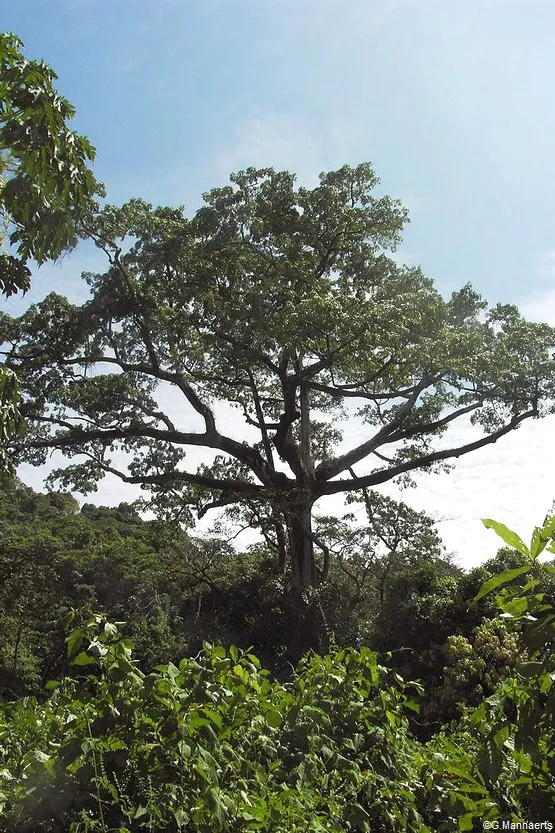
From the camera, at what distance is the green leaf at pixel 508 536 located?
1.13 m

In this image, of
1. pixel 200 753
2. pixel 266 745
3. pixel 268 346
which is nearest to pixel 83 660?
pixel 200 753

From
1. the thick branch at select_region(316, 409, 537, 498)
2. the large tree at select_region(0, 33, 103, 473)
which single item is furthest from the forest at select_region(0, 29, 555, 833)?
the large tree at select_region(0, 33, 103, 473)

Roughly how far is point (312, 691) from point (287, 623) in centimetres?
1120

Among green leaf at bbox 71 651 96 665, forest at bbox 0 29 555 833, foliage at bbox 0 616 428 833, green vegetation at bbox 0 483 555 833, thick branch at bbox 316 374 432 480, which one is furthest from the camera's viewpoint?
thick branch at bbox 316 374 432 480

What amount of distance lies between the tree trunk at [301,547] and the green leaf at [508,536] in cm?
1212

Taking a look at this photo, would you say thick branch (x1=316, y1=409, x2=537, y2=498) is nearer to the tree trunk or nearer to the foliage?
the tree trunk

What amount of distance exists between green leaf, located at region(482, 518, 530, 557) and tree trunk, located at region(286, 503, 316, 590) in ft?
39.8

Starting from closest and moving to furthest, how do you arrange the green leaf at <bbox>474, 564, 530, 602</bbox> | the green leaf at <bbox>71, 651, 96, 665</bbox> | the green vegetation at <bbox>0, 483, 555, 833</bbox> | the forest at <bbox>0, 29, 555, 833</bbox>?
the green leaf at <bbox>474, 564, 530, 602</bbox> < the green vegetation at <bbox>0, 483, 555, 833</bbox> < the green leaf at <bbox>71, 651, 96, 665</bbox> < the forest at <bbox>0, 29, 555, 833</bbox>

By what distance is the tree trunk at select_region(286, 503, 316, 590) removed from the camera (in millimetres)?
13297

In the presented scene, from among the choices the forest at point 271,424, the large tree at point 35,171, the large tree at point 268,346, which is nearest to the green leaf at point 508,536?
the large tree at point 35,171

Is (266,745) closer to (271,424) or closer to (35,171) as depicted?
(35,171)

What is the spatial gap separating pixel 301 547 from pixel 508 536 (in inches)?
495

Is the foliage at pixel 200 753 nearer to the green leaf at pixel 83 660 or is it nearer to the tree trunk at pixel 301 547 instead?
the green leaf at pixel 83 660

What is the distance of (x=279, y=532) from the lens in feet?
47.2
